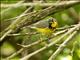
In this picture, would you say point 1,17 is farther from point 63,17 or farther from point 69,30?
point 63,17

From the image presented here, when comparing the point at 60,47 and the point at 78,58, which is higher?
the point at 60,47

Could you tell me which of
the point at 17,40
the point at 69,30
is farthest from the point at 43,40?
the point at 17,40

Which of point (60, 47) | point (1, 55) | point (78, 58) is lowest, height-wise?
point (1, 55)

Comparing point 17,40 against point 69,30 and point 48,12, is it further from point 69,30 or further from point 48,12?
point 69,30

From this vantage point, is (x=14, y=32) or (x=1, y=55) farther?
(x=1, y=55)

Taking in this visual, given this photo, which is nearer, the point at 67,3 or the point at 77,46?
the point at 77,46

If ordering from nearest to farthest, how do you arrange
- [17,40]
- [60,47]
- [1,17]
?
1. [60,47]
2. [1,17]
3. [17,40]

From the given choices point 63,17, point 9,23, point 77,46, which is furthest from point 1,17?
point 63,17

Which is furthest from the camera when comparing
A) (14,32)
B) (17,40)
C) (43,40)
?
(17,40)

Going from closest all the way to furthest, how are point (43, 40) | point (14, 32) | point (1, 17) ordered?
1. point (43, 40)
2. point (14, 32)
3. point (1, 17)
